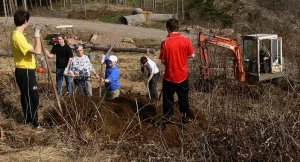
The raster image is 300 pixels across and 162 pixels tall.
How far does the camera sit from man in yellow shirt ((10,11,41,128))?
654 cm

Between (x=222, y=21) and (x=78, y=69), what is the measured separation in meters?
24.0

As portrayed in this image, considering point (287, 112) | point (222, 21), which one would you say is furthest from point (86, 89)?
Answer: point (222, 21)

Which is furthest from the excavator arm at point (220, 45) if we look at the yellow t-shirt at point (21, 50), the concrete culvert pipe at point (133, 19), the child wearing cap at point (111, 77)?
the concrete culvert pipe at point (133, 19)

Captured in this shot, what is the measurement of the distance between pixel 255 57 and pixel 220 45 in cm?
113

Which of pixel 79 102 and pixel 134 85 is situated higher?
pixel 79 102

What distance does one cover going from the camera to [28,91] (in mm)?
6781

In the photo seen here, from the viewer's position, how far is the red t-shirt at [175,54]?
23.0 feet

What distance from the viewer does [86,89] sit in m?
8.99

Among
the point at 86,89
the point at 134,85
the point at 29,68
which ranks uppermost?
the point at 29,68

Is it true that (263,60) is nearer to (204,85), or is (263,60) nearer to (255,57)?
(255,57)

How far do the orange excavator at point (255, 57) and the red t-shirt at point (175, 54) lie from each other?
21.1ft

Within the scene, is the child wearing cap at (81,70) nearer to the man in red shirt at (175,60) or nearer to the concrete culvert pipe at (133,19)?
the man in red shirt at (175,60)

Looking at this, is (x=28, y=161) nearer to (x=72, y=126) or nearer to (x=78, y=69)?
(x=72, y=126)

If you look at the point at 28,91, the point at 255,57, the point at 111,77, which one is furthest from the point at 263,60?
the point at 28,91
